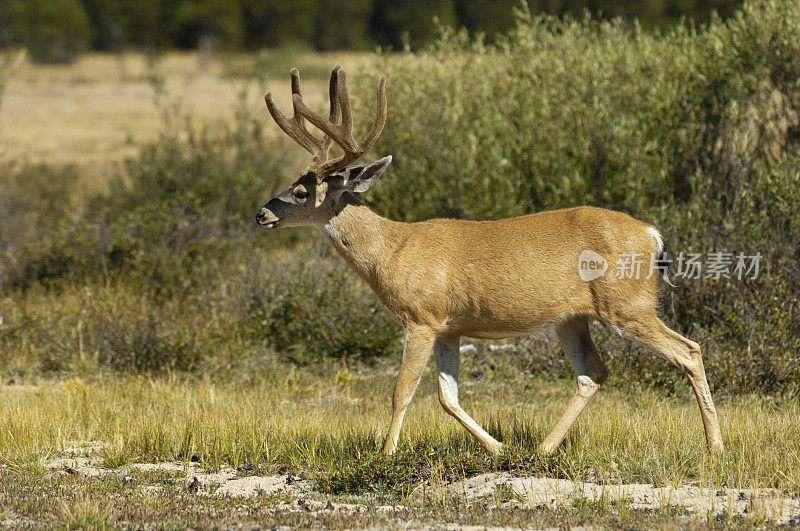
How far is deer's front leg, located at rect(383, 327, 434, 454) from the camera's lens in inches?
258

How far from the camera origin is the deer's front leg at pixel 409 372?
6.55m

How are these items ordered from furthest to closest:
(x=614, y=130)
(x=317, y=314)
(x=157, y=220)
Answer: (x=157, y=220) → (x=614, y=130) → (x=317, y=314)

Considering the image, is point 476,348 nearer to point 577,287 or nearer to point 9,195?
point 577,287

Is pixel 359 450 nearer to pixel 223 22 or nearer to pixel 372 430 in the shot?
pixel 372 430

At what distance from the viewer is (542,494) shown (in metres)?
5.90

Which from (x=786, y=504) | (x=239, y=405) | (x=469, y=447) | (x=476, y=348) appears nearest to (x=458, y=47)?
(x=476, y=348)

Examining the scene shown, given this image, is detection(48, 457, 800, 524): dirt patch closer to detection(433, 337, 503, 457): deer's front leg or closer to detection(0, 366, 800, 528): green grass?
detection(0, 366, 800, 528): green grass

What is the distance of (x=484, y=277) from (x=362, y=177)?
3.78 feet

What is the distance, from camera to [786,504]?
18.4 feet

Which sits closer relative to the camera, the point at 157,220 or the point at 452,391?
the point at 452,391

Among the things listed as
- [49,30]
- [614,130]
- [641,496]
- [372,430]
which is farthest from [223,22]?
[641,496]

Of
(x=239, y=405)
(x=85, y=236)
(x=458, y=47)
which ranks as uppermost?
(x=458, y=47)

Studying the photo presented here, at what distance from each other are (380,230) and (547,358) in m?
3.46

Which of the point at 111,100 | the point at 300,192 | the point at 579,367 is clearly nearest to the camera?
the point at 300,192
